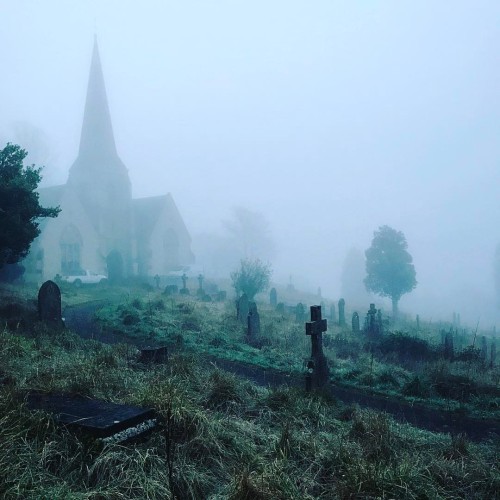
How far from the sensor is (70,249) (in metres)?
35.3

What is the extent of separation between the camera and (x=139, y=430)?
14.6 ft

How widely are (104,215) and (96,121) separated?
399 inches

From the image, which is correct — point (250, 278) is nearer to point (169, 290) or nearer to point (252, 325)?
point (169, 290)

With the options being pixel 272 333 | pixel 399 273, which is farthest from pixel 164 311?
pixel 399 273

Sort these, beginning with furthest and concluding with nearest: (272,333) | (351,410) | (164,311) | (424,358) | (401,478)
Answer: (164,311) < (272,333) < (424,358) < (351,410) < (401,478)

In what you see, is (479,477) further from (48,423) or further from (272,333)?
(272,333)

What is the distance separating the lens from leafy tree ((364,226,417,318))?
115ft

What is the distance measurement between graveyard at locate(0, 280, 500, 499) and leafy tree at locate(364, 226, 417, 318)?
2399 centimetres

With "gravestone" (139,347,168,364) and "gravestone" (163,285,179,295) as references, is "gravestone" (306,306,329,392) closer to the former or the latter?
"gravestone" (139,347,168,364)

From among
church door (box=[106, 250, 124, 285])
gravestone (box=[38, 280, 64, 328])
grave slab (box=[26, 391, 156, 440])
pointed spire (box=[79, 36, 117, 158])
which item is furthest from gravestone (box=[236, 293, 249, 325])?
pointed spire (box=[79, 36, 117, 158])

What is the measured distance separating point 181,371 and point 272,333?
9005 millimetres

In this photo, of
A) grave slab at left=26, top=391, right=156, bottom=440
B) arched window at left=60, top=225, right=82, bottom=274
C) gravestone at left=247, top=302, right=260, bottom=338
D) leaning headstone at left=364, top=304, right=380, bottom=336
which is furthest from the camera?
arched window at left=60, top=225, right=82, bottom=274

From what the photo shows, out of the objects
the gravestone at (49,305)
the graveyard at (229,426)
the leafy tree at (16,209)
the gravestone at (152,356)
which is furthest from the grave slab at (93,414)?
the leafy tree at (16,209)

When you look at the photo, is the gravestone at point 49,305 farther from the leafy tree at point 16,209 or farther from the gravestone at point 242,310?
the gravestone at point 242,310
